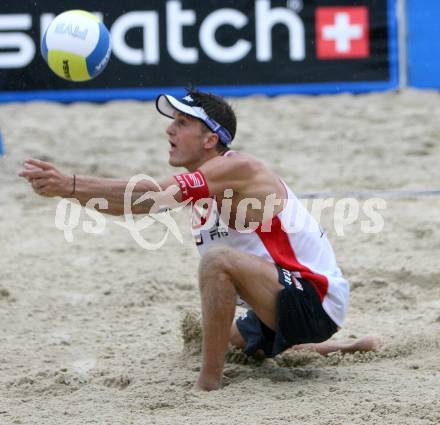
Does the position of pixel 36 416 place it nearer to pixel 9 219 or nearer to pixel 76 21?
pixel 76 21

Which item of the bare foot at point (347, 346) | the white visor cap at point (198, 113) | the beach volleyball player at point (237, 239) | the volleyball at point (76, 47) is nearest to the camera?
the beach volleyball player at point (237, 239)

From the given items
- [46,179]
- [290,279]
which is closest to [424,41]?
[290,279]

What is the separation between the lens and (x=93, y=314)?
16.6 ft

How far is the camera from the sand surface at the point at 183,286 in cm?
372

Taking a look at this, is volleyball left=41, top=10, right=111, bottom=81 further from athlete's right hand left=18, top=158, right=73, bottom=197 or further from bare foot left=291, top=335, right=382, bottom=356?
bare foot left=291, top=335, right=382, bottom=356

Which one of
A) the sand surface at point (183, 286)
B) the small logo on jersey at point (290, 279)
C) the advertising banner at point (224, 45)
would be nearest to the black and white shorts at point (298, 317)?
the small logo on jersey at point (290, 279)

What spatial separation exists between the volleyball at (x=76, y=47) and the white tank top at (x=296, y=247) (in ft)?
3.07

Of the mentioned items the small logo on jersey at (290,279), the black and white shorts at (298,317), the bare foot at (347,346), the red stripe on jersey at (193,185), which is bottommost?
the bare foot at (347,346)

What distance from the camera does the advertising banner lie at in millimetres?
8914

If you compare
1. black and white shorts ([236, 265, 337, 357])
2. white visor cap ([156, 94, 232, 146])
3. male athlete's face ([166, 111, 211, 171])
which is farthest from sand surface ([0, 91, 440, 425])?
white visor cap ([156, 94, 232, 146])

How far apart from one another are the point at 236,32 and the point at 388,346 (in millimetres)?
5143

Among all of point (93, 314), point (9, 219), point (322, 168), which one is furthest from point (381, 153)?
point (93, 314)

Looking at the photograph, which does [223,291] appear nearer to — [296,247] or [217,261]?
[217,261]

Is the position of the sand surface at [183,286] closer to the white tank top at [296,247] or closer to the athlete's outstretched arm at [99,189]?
the white tank top at [296,247]
